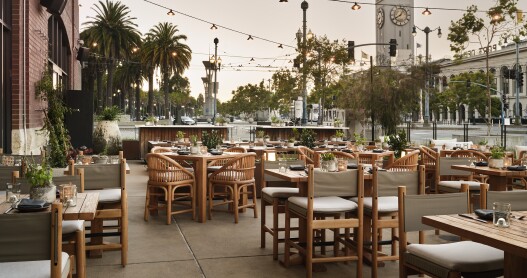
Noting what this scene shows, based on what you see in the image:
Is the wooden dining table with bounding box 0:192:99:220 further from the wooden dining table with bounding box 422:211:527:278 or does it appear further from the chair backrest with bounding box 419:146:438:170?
the chair backrest with bounding box 419:146:438:170

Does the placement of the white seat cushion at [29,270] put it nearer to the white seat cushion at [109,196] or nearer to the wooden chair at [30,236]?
the wooden chair at [30,236]

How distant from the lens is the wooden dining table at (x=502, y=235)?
9.85 ft

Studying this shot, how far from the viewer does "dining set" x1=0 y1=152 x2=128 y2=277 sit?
3070 millimetres

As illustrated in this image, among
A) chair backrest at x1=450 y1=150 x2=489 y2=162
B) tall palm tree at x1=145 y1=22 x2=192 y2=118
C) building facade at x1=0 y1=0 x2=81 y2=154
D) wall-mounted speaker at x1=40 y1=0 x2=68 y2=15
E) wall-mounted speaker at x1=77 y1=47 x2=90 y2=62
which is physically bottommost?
chair backrest at x1=450 y1=150 x2=489 y2=162

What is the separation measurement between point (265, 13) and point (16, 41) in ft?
86.4

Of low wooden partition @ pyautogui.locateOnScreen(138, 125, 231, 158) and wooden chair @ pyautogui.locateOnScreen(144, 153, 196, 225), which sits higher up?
low wooden partition @ pyautogui.locateOnScreen(138, 125, 231, 158)

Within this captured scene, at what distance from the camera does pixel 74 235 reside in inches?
181

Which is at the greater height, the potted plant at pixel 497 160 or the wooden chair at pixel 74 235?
the potted plant at pixel 497 160

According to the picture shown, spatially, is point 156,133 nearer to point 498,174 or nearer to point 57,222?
point 498,174

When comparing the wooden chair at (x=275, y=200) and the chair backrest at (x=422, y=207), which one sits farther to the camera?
the wooden chair at (x=275, y=200)

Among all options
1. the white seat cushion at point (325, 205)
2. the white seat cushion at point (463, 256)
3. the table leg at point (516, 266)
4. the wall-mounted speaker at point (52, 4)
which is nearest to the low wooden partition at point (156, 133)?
the wall-mounted speaker at point (52, 4)

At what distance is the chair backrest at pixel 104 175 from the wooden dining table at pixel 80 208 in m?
1.16

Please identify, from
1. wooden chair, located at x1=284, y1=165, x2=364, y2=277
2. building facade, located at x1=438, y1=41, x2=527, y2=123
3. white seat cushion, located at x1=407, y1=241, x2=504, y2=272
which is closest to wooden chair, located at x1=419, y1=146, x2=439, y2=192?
wooden chair, located at x1=284, y1=165, x2=364, y2=277

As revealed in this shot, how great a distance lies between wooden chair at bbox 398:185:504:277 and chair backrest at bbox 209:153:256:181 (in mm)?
4694
